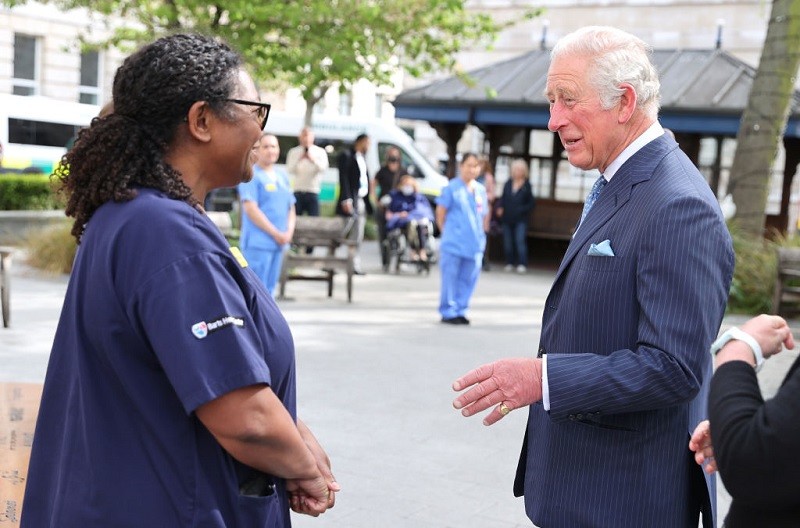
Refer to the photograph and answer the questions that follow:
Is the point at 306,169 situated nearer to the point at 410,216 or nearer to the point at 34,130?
the point at 410,216

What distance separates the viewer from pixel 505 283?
16.6 metres

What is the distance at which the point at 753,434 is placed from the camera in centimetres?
198

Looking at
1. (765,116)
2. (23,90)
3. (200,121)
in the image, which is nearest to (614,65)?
(200,121)

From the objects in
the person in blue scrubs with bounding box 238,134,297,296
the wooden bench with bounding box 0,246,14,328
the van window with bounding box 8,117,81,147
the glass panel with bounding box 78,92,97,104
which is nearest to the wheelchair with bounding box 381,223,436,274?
the person in blue scrubs with bounding box 238,134,297,296

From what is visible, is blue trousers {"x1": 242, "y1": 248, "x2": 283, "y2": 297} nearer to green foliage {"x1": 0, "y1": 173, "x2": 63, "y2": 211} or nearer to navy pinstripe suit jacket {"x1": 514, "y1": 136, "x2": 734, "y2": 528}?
navy pinstripe suit jacket {"x1": 514, "y1": 136, "x2": 734, "y2": 528}

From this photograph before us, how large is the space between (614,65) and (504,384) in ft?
2.72

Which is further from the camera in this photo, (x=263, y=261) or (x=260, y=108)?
(x=263, y=261)

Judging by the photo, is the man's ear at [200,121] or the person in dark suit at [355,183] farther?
the person in dark suit at [355,183]

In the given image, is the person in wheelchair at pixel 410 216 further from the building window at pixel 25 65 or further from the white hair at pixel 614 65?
the building window at pixel 25 65

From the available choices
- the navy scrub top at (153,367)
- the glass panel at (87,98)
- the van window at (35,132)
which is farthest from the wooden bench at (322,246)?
the glass panel at (87,98)

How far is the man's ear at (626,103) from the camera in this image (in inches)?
109

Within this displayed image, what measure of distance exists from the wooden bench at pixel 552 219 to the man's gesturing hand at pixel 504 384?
17121mm

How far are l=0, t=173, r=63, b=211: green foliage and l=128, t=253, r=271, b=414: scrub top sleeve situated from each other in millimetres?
18688

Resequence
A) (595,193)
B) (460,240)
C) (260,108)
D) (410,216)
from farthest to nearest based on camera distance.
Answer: (410,216) → (460,240) → (595,193) → (260,108)
